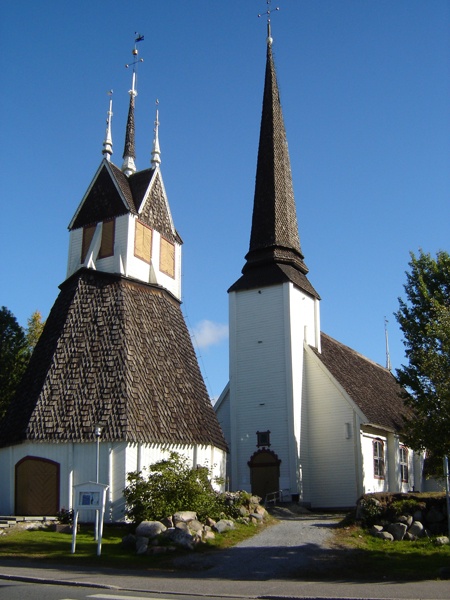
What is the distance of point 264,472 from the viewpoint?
1335 inches

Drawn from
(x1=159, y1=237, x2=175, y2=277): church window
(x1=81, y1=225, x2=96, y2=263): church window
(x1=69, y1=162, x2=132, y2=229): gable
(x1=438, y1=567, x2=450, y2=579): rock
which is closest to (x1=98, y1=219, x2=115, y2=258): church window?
(x1=69, y1=162, x2=132, y2=229): gable

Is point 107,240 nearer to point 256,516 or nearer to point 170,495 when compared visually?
point 170,495

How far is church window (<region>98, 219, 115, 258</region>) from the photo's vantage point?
31891 millimetres

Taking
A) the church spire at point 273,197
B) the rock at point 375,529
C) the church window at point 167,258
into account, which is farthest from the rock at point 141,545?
the church spire at point 273,197

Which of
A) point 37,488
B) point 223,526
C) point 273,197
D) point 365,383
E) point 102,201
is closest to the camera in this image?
point 223,526

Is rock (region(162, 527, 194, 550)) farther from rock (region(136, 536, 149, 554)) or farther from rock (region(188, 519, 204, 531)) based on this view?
rock (region(188, 519, 204, 531))

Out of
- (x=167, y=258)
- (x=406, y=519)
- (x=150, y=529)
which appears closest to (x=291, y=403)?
(x=167, y=258)

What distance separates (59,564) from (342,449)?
19382 mm

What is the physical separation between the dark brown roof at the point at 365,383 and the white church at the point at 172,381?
0.69ft

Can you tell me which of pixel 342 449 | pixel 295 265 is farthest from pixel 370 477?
pixel 295 265

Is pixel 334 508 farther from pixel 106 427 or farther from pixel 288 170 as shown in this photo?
pixel 288 170

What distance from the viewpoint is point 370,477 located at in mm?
34031

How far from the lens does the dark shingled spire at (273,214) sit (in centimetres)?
3728

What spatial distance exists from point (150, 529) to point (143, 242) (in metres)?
16.2
